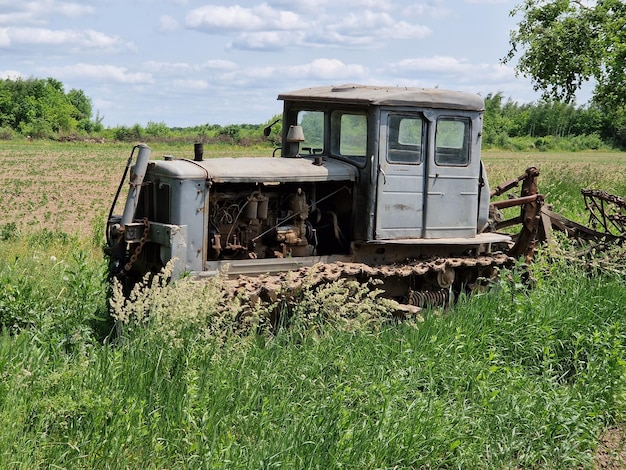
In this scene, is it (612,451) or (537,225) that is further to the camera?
(537,225)

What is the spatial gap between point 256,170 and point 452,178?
8.79 feet

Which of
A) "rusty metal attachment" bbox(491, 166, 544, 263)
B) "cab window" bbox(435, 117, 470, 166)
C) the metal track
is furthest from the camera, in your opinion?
"rusty metal attachment" bbox(491, 166, 544, 263)

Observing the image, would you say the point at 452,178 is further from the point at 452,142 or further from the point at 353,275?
the point at 353,275

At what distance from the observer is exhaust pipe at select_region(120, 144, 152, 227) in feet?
29.7

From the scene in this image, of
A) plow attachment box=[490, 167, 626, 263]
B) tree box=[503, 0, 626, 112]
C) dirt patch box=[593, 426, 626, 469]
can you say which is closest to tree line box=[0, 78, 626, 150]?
tree box=[503, 0, 626, 112]

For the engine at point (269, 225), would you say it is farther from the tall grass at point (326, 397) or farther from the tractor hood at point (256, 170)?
the tall grass at point (326, 397)

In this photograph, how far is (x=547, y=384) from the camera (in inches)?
307

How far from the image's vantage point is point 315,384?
22.8 ft

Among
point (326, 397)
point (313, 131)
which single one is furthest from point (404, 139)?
point (326, 397)

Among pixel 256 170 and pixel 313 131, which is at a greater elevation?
pixel 313 131

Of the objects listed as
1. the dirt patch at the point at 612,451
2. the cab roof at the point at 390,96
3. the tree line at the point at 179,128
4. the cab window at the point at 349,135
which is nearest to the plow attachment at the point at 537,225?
the cab roof at the point at 390,96

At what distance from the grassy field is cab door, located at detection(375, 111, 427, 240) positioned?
137 centimetres

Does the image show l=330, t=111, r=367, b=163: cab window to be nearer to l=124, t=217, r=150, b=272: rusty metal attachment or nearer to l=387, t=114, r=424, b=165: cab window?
l=387, t=114, r=424, b=165: cab window

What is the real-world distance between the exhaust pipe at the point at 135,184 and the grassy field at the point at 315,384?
0.81m
